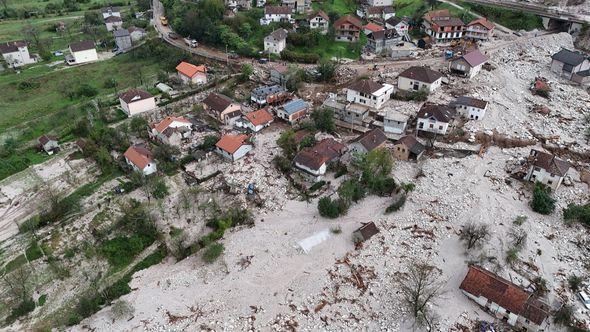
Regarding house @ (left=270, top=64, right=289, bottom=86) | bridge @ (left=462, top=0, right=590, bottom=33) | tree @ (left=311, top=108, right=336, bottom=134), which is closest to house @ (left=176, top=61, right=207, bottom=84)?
house @ (left=270, top=64, right=289, bottom=86)

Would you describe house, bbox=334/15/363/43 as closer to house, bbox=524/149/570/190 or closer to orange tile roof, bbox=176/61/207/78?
orange tile roof, bbox=176/61/207/78

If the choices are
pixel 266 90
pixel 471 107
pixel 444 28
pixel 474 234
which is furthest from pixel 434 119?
pixel 444 28

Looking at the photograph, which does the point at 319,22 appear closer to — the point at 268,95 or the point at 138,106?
the point at 268,95

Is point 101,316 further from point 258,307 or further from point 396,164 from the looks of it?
point 396,164

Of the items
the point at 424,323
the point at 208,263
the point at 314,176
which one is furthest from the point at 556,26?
the point at 208,263

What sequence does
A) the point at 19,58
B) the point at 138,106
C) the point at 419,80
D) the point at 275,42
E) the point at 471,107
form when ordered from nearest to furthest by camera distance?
the point at 471,107 < the point at 138,106 < the point at 419,80 < the point at 275,42 < the point at 19,58
